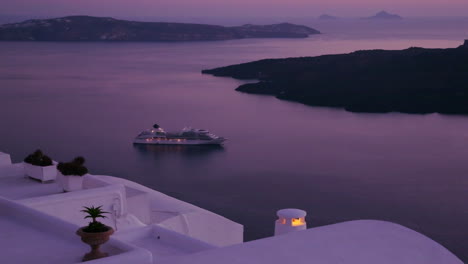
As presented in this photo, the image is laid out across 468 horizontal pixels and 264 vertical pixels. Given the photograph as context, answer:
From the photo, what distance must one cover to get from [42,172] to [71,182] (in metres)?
0.60

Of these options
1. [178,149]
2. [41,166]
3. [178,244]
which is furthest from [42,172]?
[178,149]

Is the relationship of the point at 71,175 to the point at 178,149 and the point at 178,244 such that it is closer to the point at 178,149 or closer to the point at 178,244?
the point at 178,244

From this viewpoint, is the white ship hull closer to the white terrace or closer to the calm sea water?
the calm sea water

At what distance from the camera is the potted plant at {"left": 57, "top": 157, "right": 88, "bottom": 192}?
596 cm

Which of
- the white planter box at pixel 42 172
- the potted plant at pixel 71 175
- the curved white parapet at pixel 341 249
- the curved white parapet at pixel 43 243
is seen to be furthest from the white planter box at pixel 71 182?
the curved white parapet at pixel 341 249

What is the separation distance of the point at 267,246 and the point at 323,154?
21044 millimetres

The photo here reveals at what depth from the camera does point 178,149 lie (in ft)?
83.0

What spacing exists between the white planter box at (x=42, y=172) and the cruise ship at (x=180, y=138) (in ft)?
61.6

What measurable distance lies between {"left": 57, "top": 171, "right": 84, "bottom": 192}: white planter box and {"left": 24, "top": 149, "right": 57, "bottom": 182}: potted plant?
0.44 m

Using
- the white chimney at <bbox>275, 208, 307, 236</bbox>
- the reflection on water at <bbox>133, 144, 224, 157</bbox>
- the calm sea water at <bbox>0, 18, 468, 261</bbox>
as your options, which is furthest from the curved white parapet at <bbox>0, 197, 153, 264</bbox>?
the reflection on water at <bbox>133, 144, 224, 157</bbox>

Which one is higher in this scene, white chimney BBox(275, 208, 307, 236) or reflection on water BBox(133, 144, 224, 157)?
white chimney BBox(275, 208, 307, 236)

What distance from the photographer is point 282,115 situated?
110ft

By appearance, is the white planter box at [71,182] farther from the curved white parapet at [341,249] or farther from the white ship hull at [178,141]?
the white ship hull at [178,141]

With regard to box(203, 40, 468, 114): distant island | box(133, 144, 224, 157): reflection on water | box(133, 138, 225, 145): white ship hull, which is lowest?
box(133, 144, 224, 157): reflection on water
